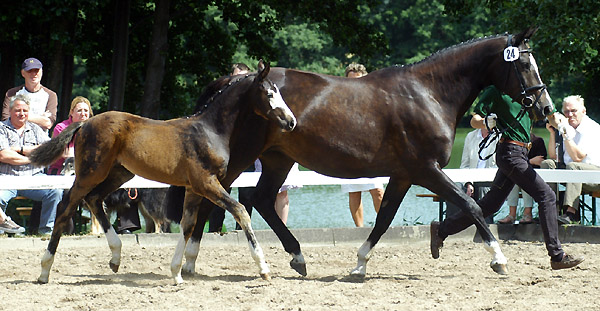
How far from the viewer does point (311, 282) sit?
23.0ft

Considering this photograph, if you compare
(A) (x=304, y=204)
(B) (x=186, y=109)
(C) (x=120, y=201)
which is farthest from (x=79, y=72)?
(C) (x=120, y=201)

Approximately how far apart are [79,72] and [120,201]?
32.4 meters

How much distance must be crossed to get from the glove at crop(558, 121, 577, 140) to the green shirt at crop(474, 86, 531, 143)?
987mm

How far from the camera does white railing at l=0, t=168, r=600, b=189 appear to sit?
9.20 meters

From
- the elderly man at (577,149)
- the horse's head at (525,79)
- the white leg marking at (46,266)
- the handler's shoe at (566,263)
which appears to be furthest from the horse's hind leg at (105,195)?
the elderly man at (577,149)

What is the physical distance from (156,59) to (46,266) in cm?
1058

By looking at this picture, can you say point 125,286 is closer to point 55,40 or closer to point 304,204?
point 55,40

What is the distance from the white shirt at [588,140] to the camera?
10148mm

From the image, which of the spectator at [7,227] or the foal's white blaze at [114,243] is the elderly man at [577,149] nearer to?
the foal's white blaze at [114,243]

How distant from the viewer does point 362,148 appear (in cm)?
728

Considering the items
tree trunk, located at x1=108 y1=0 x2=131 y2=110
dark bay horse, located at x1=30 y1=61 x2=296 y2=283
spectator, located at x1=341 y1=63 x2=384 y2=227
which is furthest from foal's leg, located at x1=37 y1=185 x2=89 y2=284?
tree trunk, located at x1=108 y1=0 x2=131 y2=110

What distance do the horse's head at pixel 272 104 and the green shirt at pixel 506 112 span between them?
176cm

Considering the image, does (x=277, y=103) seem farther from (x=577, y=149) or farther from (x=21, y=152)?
(x=577, y=149)

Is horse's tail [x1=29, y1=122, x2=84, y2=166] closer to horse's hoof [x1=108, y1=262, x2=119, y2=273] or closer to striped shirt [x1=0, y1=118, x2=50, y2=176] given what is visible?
horse's hoof [x1=108, y1=262, x2=119, y2=273]
